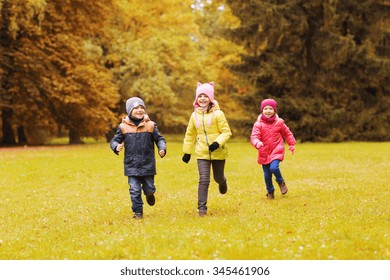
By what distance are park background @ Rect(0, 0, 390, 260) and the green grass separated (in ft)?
0.13

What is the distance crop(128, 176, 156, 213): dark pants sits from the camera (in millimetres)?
9367

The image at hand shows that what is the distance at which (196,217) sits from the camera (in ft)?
30.7

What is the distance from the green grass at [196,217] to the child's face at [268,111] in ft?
6.12

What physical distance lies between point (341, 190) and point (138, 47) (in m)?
27.2

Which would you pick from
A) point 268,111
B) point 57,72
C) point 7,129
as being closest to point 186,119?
point 57,72

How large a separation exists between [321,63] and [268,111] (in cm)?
2419

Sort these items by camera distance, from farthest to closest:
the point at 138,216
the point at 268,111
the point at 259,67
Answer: the point at 259,67
the point at 268,111
the point at 138,216

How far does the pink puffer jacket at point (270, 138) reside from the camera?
11125 millimetres

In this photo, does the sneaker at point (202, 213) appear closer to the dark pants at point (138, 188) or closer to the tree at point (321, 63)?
the dark pants at point (138, 188)

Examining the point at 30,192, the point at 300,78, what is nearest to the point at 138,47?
the point at 300,78

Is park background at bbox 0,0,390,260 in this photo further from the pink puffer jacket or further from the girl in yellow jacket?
the pink puffer jacket

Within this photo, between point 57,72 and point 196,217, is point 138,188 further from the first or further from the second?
point 57,72

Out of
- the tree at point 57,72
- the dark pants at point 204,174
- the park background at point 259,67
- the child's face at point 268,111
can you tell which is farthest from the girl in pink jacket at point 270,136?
the park background at point 259,67

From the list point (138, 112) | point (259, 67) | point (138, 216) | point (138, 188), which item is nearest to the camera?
point (138, 112)
